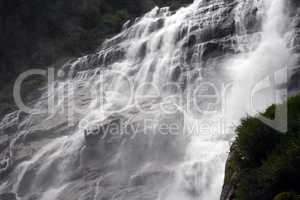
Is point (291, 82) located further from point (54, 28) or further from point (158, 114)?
point (54, 28)

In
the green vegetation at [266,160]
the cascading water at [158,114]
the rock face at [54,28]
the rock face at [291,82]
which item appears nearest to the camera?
the green vegetation at [266,160]

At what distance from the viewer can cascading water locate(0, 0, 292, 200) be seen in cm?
1596

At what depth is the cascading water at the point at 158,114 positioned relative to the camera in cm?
1596

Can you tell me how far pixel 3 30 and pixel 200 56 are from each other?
17.6m

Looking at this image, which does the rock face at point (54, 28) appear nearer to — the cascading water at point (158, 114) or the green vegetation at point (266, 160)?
the cascading water at point (158, 114)

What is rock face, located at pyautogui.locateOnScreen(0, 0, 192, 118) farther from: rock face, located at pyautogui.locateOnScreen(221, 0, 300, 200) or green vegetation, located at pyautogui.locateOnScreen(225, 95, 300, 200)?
green vegetation, located at pyautogui.locateOnScreen(225, 95, 300, 200)

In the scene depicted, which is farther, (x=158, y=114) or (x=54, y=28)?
(x=54, y=28)

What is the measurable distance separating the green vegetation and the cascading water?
454 centimetres

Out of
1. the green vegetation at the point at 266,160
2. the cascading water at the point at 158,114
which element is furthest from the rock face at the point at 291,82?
the cascading water at the point at 158,114

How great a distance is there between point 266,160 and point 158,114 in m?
9.93

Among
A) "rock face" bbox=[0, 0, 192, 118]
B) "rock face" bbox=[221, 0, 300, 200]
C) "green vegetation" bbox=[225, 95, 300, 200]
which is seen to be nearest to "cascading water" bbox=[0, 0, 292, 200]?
"rock face" bbox=[221, 0, 300, 200]

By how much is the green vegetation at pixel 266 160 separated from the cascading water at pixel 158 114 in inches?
179

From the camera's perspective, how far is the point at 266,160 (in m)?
8.81

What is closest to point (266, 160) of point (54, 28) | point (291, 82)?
point (291, 82)
